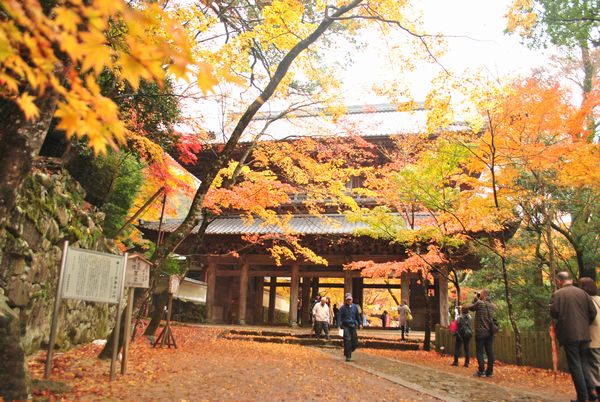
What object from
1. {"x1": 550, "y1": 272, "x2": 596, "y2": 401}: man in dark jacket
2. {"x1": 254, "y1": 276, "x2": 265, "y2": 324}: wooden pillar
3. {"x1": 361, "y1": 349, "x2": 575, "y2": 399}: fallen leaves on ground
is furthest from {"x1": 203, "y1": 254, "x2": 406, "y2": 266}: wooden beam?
{"x1": 550, "y1": 272, "x2": 596, "y2": 401}: man in dark jacket

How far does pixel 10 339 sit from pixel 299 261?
47.0 feet

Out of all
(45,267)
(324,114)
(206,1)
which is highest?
(206,1)

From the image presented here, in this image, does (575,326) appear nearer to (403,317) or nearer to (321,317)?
(321,317)

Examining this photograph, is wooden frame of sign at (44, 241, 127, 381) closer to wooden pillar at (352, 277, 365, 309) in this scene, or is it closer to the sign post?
the sign post

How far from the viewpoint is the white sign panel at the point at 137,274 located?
6.18 m

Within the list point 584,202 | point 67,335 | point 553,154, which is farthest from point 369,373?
point 584,202

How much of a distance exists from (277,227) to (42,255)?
1071cm

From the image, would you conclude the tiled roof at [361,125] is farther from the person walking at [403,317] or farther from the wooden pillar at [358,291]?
the wooden pillar at [358,291]

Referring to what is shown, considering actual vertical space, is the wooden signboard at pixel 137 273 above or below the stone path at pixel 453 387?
above

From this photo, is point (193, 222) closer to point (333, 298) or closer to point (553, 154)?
point (553, 154)

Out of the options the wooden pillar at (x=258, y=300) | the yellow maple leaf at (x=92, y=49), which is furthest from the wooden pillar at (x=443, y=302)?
the yellow maple leaf at (x=92, y=49)

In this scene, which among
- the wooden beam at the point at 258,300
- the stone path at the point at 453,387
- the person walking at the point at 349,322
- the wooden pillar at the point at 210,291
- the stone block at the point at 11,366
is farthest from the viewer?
the wooden beam at the point at 258,300

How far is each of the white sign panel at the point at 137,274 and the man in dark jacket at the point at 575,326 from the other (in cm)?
573

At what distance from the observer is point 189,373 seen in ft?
20.2
